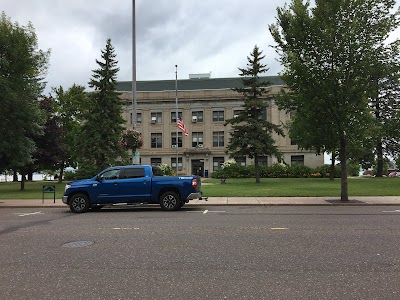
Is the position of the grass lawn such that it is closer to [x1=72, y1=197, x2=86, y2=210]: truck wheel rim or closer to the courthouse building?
[x1=72, y1=197, x2=86, y2=210]: truck wheel rim

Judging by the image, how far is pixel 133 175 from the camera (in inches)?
611

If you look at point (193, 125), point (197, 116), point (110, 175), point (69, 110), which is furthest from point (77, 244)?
point (197, 116)

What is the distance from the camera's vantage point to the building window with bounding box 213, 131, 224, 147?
65.0m

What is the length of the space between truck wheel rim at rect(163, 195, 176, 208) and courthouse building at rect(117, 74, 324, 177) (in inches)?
1879

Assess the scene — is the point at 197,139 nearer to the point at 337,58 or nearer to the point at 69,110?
the point at 69,110

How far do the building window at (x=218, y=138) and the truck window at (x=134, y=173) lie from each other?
163 ft

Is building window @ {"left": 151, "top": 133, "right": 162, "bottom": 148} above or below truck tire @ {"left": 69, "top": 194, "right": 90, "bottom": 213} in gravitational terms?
above

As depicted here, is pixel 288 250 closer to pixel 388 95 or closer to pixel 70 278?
pixel 70 278

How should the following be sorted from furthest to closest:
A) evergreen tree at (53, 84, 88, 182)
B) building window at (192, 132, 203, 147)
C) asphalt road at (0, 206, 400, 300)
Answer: building window at (192, 132, 203, 147) → evergreen tree at (53, 84, 88, 182) → asphalt road at (0, 206, 400, 300)

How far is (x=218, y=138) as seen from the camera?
65.2 m

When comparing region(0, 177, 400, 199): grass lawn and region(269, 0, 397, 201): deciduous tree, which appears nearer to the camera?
region(269, 0, 397, 201): deciduous tree

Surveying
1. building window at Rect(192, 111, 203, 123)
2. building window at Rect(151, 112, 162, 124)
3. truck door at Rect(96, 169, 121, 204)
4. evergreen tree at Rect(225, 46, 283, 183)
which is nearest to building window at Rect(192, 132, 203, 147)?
building window at Rect(192, 111, 203, 123)

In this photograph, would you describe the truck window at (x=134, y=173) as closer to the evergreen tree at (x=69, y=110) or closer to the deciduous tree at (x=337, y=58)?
the deciduous tree at (x=337, y=58)

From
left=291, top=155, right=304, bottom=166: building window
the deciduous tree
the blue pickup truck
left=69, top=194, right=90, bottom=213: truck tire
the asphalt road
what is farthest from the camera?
left=291, top=155, right=304, bottom=166: building window
